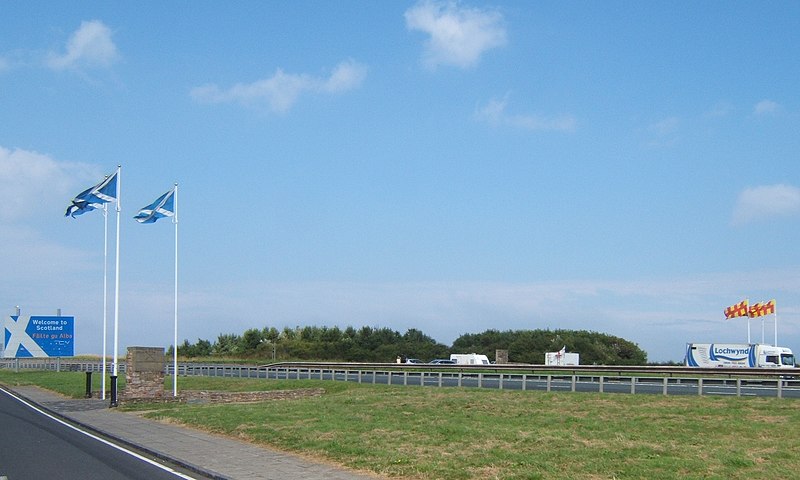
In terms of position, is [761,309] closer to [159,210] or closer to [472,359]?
[472,359]

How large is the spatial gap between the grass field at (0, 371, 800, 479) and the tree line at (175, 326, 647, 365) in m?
58.3

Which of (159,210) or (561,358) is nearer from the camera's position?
(159,210)

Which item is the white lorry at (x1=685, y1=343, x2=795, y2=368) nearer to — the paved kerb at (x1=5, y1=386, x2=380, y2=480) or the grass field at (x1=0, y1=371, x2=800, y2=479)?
the grass field at (x1=0, y1=371, x2=800, y2=479)

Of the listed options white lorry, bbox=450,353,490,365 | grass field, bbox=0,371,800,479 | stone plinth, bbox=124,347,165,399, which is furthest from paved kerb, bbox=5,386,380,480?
white lorry, bbox=450,353,490,365

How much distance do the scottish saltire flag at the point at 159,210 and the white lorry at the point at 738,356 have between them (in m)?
42.8

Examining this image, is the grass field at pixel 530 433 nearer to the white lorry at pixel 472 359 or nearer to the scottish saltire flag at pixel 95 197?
the scottish saltire flag at pixel 95 197

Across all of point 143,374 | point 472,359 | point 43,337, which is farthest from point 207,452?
point 43,337

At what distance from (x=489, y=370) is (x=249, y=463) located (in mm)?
41501

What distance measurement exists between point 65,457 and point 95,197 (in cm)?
2050

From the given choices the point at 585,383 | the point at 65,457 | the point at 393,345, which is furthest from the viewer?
the point at 393,345

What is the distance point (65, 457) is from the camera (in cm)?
1739

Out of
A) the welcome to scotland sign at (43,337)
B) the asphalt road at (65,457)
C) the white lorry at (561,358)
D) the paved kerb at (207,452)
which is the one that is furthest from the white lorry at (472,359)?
the asphalt road at (65,457)

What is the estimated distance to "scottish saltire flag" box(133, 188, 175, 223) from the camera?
37.7 m

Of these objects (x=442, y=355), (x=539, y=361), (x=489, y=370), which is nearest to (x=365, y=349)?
(x=442, y=355)
